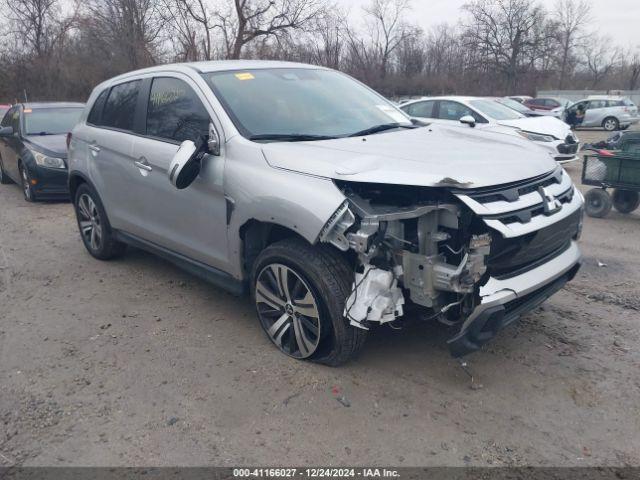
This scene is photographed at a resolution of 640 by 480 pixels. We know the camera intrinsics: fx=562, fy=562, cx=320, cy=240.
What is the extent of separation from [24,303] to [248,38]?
2393 cm

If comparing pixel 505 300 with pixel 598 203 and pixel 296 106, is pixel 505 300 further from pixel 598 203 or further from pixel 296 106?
pixel 598 203

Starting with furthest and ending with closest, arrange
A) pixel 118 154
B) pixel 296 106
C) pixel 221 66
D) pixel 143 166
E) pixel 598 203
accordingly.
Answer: pixel 598 203
pixel 118 154
pixel 143 166
pixel 221 66
pixel 296 106

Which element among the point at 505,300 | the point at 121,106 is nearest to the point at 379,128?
the point at 505,300

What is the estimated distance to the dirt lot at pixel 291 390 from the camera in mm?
2900

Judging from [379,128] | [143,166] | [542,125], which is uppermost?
[379,128]

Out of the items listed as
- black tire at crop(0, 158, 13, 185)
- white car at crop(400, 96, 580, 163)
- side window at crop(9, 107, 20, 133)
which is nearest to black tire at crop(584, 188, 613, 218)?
white car at crop(400, 96, 580, 163)

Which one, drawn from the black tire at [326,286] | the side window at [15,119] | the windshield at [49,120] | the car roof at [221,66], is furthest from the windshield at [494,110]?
the black tire at [326,286]

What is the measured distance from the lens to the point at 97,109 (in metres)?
5.66

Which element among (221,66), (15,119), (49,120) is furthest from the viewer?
(15,119)

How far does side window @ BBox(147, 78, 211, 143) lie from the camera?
414cm

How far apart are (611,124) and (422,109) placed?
17971 mm

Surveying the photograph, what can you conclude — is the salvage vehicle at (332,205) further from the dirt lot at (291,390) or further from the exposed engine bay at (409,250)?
the dirt lot at (291,390)

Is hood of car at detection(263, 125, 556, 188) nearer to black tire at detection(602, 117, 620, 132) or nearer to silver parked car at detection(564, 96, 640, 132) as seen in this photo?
silver parked car at detection(564, 96, 640, 132)

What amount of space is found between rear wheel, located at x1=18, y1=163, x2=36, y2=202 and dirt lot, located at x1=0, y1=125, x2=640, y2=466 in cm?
472
